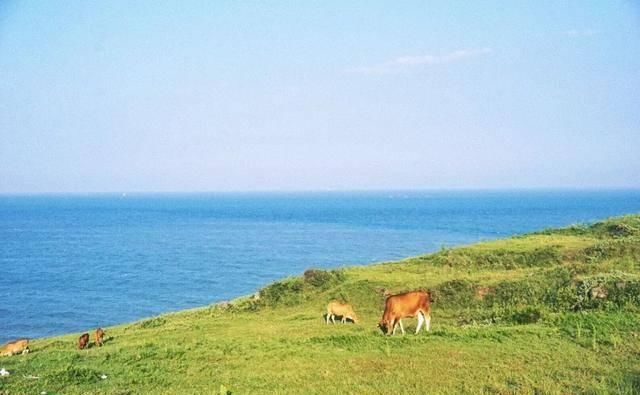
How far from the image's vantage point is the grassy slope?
1285 centimetres

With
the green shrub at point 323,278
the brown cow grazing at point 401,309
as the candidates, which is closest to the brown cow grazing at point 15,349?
the brown cow grazing at point 401,309

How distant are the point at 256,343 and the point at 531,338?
8232 millimetres

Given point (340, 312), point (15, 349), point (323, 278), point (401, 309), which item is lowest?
point (15, 349)

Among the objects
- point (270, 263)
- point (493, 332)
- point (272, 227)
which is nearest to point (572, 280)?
point (493, 332)

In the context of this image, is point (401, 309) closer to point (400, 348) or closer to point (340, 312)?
point (400, 348)

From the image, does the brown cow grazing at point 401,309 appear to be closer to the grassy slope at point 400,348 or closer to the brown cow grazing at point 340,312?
the grassy slope at point 400,348

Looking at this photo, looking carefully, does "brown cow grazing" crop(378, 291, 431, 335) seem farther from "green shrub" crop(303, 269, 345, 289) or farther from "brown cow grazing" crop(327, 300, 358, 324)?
"green shrub" crop(303, 269, 345, 289)

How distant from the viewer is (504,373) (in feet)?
42.6

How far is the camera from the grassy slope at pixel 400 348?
12.9 meters

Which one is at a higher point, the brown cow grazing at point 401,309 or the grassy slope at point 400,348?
the brown cow grazing at point 401,309

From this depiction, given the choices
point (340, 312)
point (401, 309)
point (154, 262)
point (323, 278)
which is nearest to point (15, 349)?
point (340, 312)

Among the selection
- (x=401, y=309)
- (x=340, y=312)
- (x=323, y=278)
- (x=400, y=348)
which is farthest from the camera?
(x=323, y=278)

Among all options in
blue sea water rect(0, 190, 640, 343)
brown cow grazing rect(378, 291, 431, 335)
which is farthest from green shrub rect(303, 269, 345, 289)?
blue sea water rect(0, 190, 640, 343)

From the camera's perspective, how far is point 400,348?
1584 cm
